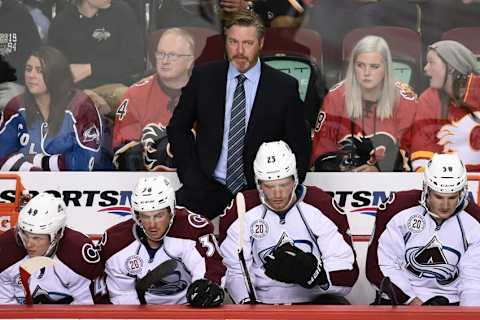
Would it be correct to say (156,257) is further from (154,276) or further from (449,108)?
(449,108)

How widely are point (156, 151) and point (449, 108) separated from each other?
1.50 m

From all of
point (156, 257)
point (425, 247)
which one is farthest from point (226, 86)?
point (425, 247)

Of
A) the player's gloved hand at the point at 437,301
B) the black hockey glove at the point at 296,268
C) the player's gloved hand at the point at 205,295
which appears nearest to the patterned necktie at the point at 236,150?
the black hockey glove at the point at 296,268

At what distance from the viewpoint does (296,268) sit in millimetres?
5840

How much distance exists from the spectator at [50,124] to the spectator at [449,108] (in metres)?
1.62

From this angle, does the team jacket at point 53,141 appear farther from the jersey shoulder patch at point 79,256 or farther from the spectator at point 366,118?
the spectator at point 366,118

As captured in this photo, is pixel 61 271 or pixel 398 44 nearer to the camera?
pixel 61 271

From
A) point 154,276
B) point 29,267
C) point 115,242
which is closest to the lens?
point 29,267

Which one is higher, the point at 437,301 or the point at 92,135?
the point at 92,135

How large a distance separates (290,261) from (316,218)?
38 cm

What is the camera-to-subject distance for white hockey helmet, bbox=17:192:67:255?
5.79 metres

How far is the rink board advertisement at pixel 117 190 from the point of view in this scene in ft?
21.9

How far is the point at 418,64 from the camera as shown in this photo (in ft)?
22.0

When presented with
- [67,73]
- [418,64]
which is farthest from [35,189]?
[418,64]
